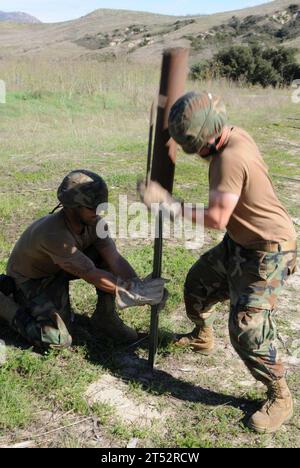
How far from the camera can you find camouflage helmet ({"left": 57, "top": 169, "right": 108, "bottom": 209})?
2.92 meters

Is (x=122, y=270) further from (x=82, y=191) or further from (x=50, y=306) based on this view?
(x=82, y=191)

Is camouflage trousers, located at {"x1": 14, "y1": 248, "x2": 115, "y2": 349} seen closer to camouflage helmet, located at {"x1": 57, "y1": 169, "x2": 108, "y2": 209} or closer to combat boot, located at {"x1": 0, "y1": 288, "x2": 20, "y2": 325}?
combat boot, located at {"x1": 0, "y1": 288, "x2": 20, "y2": 325}

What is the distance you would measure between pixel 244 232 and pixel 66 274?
1.38 metres

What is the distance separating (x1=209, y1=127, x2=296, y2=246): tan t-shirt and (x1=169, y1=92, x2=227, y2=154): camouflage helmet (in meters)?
0.11

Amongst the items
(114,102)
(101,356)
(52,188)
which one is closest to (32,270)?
(101,356)

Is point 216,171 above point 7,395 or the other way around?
above

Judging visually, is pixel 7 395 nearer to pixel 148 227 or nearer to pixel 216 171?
pixel 216 171

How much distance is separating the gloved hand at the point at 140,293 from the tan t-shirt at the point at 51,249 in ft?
0.80

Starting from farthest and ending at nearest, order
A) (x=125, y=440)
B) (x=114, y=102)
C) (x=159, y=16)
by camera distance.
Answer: (x=159, y=16)
(x=114, y=102)
(x=125, y=440)

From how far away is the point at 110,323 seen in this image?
3.46 metres

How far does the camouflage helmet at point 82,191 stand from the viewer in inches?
115

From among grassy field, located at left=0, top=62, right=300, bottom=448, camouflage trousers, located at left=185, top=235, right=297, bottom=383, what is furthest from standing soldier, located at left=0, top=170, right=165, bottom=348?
camouflage trousers, located at left=185, top=235, right=297, bottom=383

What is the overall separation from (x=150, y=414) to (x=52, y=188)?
4332 mm

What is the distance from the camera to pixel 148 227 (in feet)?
18.4
